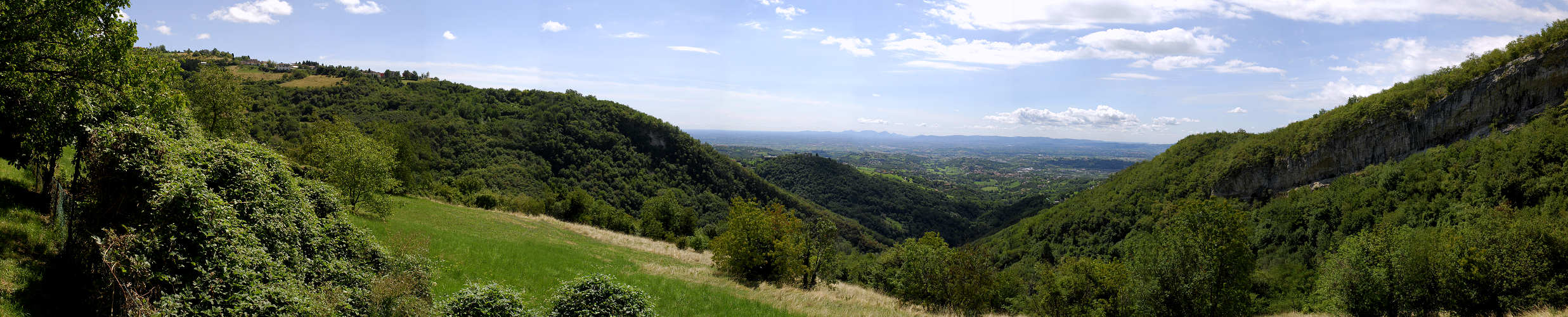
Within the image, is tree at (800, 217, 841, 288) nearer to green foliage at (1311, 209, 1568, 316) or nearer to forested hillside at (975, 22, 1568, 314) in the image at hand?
forested hillside at (975, 22, 1568, 314)

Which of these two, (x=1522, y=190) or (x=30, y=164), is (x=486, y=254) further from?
(x=1522, y=190)

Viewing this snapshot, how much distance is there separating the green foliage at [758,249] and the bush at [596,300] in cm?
1345

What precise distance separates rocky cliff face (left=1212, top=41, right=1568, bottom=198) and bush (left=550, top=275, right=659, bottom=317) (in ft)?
205

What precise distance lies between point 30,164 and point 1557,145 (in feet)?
214

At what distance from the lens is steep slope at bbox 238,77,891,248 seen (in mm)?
63000

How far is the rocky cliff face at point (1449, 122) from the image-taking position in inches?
1395

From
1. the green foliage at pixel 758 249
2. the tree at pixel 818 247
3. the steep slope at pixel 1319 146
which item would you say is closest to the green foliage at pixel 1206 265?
the tree at pixel 818 247

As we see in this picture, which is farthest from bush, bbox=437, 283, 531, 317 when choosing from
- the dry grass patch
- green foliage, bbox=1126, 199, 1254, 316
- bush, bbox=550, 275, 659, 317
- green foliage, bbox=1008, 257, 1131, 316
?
the dry grass patch

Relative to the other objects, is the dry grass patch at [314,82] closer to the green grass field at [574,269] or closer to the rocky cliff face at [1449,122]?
the green grass field at [574,269]

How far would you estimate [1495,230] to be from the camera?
24.5m

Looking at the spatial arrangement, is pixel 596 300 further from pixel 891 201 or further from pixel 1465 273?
pixel 891 201

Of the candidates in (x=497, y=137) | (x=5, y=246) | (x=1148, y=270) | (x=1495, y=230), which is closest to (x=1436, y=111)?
(x=1495, y=230)

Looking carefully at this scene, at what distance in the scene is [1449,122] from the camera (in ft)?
133

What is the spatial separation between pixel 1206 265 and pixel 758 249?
1987 cm
